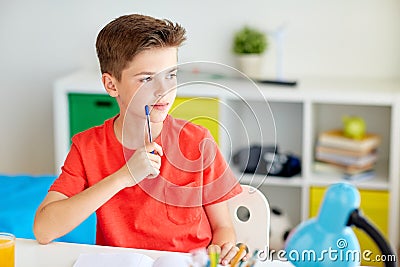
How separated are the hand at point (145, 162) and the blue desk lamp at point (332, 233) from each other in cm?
41

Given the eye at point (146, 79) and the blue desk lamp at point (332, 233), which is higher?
the eye at point (146, 79)

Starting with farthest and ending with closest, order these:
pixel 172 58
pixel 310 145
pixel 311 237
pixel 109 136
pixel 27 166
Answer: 1. pixel 27 166
2. pixel 310 145
3. pixel 109 136
4. pixel 172 58
5. pixel 311 237

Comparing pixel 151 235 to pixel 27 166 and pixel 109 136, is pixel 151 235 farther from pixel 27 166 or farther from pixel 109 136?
pixel 27 166

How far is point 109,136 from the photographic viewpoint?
153cm

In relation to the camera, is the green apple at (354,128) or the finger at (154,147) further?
the green apple at (354,128)

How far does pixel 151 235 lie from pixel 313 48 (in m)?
1.79

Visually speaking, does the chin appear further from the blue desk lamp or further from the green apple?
the green apple

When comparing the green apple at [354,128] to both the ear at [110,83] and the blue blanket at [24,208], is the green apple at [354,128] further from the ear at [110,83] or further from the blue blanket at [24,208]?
the ear at [110,83]

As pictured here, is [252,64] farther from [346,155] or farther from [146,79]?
[146,79]

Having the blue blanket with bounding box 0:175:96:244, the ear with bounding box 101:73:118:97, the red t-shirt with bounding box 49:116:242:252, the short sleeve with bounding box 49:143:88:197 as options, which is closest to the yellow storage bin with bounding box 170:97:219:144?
the red t-shirt with bounding box 49:116:242:252

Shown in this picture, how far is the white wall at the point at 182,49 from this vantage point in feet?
9.97

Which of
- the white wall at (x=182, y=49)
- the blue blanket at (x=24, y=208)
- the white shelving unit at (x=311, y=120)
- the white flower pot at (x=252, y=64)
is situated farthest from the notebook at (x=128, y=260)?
the white wall at (x=182, y=49)

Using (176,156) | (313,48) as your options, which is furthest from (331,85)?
(176,156)

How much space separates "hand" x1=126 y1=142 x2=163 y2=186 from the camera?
52.7 inches
